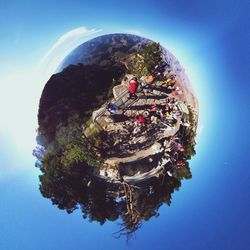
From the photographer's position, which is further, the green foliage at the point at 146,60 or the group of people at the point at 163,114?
the group of people at the point at 163,114

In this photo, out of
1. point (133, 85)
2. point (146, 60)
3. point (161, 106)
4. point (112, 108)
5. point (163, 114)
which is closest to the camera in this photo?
point (133, 85)

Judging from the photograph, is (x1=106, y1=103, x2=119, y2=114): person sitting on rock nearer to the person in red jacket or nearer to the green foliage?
the person in red jacket

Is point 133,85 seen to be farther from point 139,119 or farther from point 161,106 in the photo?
point 161,106

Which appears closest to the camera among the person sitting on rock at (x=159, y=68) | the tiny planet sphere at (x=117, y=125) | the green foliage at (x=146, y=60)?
the tiny planet sphere at (x=117, y=125)

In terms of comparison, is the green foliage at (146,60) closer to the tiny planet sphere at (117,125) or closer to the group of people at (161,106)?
the tiny planet sphere at (117,125)

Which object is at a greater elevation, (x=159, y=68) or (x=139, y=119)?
(x=159, y=68)

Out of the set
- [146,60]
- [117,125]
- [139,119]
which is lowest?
[139,119]

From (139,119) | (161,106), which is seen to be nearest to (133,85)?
(139,119)

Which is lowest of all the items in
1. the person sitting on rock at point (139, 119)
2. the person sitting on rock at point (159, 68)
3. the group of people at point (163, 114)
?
the person sitting on rock at point (139, 119)

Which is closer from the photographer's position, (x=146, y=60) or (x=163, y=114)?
(x=146, y=60)

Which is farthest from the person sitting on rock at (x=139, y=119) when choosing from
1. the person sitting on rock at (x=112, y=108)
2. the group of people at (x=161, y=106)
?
the person sitting on rock at (x=112, y=108)

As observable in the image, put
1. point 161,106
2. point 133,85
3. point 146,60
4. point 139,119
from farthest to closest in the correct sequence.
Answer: point 161,106
point 146,60
point 139,119
point 133,85
